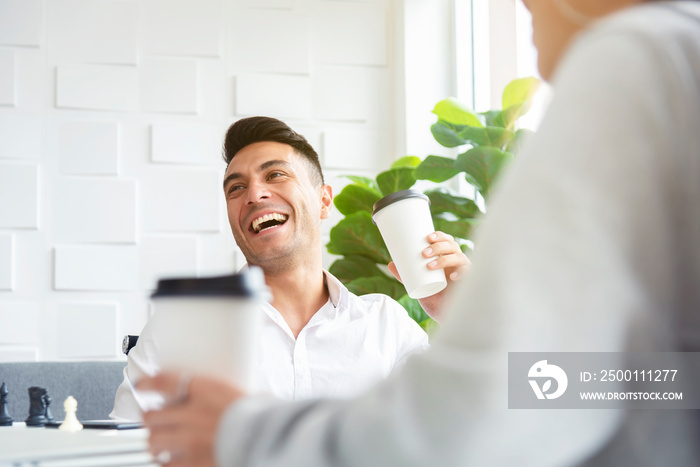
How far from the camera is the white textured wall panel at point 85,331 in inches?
120

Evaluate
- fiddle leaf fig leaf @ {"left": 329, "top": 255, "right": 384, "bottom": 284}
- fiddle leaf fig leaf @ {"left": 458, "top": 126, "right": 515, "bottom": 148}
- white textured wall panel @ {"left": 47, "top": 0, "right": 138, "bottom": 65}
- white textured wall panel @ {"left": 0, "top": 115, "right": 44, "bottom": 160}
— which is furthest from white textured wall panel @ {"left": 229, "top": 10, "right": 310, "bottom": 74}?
fiddle leaf fig leaf @ {"left": 458, "top": 126, "right": 515, "bottom": 148}

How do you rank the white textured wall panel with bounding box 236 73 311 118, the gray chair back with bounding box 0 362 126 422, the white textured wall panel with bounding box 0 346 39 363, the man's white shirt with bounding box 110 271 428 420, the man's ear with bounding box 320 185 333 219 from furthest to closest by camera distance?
the white textured wall panel with bounding box 236 73 311 118, the white textured wall panel with bounding box 0 346 39 363, the man's ear with bounding box 320 185 333 219, the gray chair back with bounding box 0 362 126 422, the man's white shirt with bounding box 110 271 428 420

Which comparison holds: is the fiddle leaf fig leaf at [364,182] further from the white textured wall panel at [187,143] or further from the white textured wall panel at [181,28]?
the white textured wall panel at [181,28]

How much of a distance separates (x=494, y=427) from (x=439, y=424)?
3cm

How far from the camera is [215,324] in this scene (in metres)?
0.53

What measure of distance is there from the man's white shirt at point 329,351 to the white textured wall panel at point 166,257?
52.1 inches

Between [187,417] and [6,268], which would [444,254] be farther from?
[6,268]

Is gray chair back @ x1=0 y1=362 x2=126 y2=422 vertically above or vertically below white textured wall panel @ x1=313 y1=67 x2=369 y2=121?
below

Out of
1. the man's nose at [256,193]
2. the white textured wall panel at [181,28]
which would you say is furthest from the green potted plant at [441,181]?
the white textured wall panel at [181,28]

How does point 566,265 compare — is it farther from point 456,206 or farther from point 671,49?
point 456,206

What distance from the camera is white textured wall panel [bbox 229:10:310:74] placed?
11.0 feet

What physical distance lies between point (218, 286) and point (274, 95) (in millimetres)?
2924

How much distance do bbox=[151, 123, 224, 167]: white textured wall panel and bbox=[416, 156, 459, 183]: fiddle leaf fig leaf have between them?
41.2 inches

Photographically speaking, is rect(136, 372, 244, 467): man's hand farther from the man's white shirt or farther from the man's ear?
the man's ear
